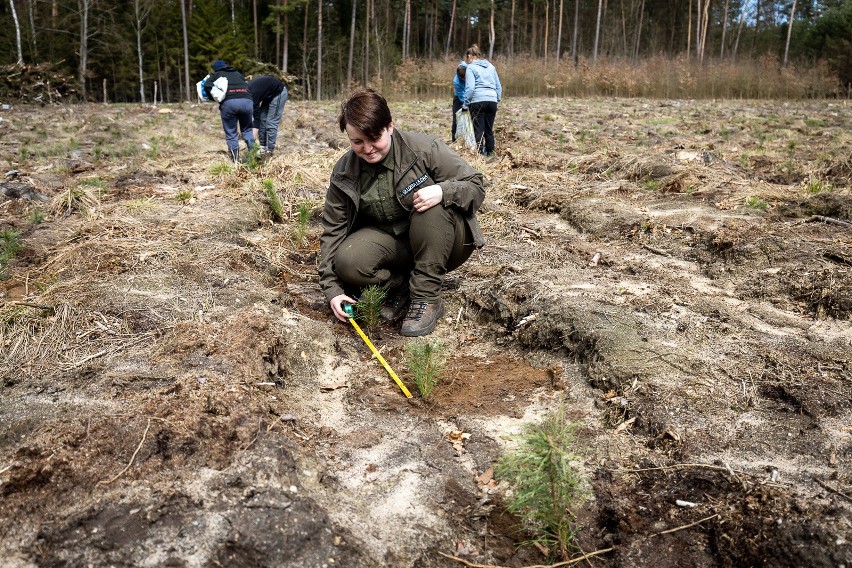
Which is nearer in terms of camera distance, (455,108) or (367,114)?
(367,114)

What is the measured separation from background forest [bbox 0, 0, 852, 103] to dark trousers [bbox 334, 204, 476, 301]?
16.0 m

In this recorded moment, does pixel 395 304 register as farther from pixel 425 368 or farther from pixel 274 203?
pixel 274 203

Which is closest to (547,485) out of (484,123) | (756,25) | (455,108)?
(484,123)

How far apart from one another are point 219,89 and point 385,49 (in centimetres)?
2069

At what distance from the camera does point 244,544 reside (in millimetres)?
1674

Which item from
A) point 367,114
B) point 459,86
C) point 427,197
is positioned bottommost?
point 427,197

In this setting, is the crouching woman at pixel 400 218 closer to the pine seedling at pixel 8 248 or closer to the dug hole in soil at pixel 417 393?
the dug hole in soil at pixel 417 393

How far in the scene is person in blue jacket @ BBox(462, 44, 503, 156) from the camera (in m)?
7.91

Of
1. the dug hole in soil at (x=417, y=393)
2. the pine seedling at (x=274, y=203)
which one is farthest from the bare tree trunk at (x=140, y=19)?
the dug hole in soil at (x=417, y=393)

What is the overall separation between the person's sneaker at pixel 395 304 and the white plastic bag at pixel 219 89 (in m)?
4.99

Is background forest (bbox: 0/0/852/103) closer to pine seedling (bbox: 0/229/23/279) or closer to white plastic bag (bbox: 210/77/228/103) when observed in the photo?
white plastic bag (bbox: 210/77/228/103)

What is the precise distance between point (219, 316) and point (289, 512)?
4.89ft

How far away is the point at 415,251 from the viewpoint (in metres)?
3.27

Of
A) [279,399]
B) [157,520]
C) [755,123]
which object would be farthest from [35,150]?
[755,123]
